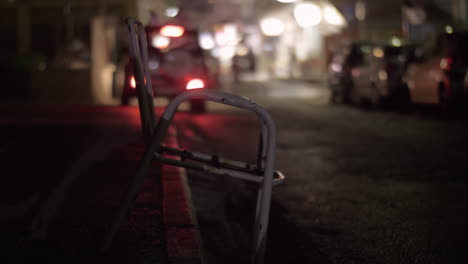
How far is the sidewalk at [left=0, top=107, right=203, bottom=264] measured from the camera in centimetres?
391

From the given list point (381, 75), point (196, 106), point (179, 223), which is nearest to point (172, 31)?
point (196, 106)

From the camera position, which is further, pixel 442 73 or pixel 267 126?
pixel 442 73

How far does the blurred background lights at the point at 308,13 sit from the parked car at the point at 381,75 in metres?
22.7

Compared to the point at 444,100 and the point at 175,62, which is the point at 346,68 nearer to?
the point at 444,100

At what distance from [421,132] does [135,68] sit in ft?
29.2

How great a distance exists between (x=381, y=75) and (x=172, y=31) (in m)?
5.35

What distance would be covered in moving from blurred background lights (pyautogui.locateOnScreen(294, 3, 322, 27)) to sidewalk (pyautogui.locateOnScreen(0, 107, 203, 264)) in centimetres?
3560

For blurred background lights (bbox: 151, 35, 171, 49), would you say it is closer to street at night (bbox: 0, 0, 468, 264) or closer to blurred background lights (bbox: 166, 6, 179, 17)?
street at night (bbox: 0, 0, 468, 264)

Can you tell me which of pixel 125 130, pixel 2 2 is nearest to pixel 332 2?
pixel 2 2

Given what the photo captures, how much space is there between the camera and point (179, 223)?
14.8 ft

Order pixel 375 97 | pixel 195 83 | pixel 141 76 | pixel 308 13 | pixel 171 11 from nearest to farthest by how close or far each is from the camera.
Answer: pixel 141 76 < pixel 195 83 < pixel 375 97 < pixel 308 13 < pixel 171 11

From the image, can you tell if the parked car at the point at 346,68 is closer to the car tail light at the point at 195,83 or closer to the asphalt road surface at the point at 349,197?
the car tail light at the point at 195,83

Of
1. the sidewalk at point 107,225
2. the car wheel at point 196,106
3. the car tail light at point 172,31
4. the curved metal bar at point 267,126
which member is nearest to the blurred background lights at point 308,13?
the car tail light at point 172,31

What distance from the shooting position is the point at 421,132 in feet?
38.6
